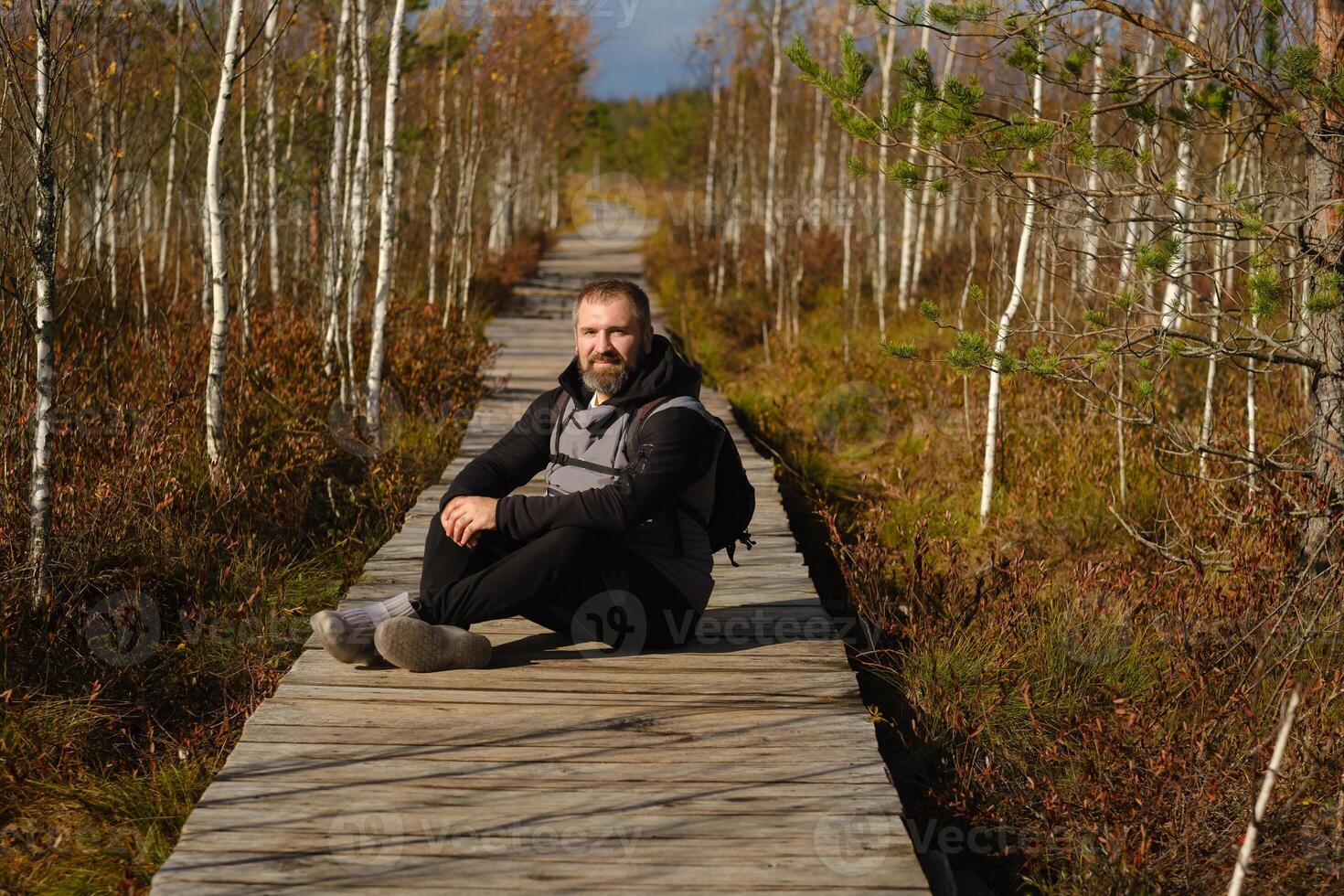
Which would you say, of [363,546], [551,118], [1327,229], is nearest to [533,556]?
[363,546]

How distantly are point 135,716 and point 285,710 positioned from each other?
102 cm

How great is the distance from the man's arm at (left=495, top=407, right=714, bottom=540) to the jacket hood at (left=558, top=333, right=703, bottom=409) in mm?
112

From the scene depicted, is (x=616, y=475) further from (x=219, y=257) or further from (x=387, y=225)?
(x=387, y=225)

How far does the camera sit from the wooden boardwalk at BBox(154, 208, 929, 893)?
261 cm


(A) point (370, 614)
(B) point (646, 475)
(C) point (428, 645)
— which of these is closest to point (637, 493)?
(B) point (646, 475)

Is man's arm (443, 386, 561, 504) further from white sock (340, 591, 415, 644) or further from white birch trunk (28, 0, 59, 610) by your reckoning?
white birch trunk (28, 0, 59, 610)

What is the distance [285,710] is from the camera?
3.46 m

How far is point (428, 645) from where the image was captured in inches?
147

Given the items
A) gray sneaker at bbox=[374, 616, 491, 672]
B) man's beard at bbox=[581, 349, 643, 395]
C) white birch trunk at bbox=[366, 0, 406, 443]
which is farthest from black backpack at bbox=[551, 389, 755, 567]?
white birch trunk at bbox=[366, 0, 406, 443]

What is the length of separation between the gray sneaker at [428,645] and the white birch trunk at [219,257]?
2457 mm

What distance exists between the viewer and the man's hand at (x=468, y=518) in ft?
12.5

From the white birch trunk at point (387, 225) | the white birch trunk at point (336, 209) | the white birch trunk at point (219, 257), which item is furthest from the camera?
the white birch trunk at point (336, 209)

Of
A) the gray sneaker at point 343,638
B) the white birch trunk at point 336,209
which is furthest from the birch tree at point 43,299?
the white birch trunk at point 336,209

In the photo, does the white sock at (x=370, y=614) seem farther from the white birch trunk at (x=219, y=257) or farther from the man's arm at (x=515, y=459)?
the white birch trunk at (x=219, y=257)
